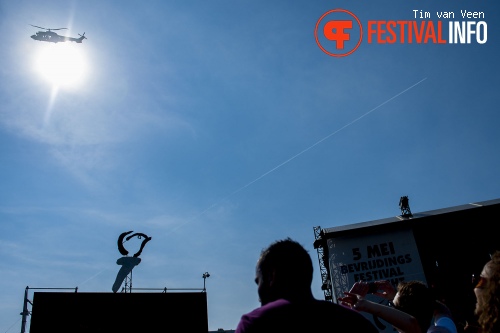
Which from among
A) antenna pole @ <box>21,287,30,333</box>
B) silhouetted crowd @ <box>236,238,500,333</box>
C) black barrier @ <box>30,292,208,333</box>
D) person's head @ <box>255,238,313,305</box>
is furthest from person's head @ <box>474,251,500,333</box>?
antenna pole @ <box>21,287,30,333</box>

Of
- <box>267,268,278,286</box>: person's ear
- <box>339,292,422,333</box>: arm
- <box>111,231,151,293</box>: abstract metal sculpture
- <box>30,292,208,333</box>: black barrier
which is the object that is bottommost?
<box>339,292,422,333</box>: arm

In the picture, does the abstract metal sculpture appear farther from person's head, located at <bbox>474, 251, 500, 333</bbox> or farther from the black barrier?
person's head, located at <bbox>474, 251, 500, 333</bbox>

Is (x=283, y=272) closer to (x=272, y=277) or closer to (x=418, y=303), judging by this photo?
(x=272, y=277)

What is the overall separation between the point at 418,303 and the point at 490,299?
4.18 feet

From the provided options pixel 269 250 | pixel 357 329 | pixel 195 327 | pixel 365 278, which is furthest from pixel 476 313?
pixel 365 278

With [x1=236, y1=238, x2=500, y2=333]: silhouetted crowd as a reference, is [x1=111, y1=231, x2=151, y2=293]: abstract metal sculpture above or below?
above

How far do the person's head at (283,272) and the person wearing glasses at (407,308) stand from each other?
931 mm

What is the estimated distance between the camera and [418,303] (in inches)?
125

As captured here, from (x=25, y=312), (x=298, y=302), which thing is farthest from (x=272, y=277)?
(x=25, y=312)

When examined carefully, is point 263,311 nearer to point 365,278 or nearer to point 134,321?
point 134,321

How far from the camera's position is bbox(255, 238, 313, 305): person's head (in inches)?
80.9

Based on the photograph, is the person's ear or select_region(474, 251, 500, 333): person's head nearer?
select_region(474, 251, 500, 333): person's head

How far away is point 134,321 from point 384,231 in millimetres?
15411

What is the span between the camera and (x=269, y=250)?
2.22m
